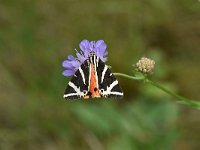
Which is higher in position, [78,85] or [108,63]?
[108,63]

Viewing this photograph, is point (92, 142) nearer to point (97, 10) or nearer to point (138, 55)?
point (138, 55)

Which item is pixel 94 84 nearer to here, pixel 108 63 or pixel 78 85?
pixel 78 85

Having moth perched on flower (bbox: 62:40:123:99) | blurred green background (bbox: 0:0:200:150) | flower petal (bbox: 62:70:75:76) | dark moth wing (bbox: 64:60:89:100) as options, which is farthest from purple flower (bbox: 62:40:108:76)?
blurred green background (bbox: 0:0:200:150)

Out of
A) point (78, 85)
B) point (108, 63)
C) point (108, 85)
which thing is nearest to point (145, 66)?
point (108, 85)

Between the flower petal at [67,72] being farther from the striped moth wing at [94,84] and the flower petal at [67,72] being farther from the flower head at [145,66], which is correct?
the flower head at [145,66]

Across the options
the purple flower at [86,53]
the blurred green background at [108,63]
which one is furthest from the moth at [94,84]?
the blurred green background at [108,63]

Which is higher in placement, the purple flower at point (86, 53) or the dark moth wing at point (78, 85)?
the purple flower at point (86, 53)

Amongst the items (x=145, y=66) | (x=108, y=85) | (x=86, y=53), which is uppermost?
(x=86, y=53)
